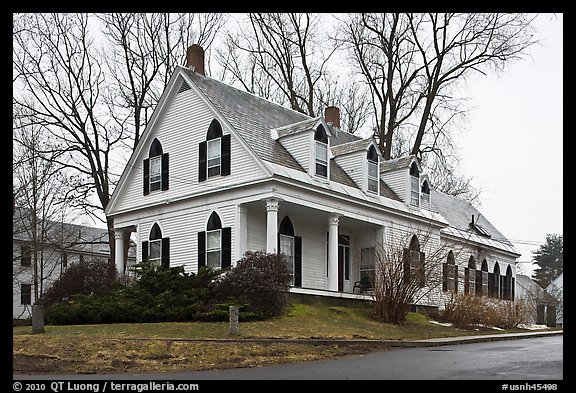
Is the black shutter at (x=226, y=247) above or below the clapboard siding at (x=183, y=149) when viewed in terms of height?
below

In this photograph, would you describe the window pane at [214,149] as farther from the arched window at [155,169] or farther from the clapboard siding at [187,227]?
the arched window at [155,169]

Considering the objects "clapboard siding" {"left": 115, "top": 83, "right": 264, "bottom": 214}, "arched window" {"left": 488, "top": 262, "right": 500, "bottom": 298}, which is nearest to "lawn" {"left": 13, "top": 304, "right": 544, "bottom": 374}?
"clapboard siding" {"left": 115, "top": 83, "right": 264, "bottom": 214}

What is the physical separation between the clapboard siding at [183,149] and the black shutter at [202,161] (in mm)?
222

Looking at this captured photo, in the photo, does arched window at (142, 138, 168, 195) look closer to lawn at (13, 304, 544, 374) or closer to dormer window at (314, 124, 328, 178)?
dormer window at (314, 124, 328, 178)

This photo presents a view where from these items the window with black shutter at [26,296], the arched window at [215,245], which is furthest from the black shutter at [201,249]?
the window with black shutter at [26,296]

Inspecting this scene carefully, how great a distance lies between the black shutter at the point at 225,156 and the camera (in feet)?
90.4

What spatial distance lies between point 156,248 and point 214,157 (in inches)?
199

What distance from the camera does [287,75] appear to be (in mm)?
46531

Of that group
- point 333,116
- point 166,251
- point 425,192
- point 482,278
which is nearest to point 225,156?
point 166,251

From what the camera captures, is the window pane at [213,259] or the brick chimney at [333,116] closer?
the window pane at [213,259]

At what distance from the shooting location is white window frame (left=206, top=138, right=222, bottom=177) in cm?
2805

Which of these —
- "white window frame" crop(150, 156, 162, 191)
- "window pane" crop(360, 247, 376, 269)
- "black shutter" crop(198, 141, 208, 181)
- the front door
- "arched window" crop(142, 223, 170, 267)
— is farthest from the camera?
"window pane" crop(360, 247, 376, 269)
